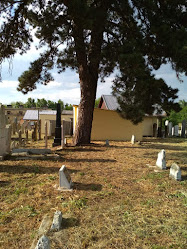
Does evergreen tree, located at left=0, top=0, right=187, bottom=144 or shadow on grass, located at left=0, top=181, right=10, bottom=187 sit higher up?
evergreen tree, located at left=0, top=0, right=187, bottom=144

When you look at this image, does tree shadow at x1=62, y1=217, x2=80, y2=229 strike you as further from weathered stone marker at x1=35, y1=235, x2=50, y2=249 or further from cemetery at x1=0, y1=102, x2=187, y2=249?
weathered stone marker at x1=35, y1=235, x2=50, y2=249

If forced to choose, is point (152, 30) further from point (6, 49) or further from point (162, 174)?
point (6, 49)

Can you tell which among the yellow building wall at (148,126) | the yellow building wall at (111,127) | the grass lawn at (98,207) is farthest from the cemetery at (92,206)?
the yellow building wall at (148,126)

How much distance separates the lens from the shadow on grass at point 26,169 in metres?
5.72

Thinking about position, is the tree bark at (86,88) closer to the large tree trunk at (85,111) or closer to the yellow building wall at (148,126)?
the large tree trunk at (85,111)

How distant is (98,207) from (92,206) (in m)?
0.12

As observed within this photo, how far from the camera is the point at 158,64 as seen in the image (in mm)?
9688

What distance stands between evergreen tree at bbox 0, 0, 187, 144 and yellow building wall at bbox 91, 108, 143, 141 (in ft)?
12.5

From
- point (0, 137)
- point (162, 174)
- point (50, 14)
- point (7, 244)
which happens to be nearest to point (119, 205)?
point (7, 244)

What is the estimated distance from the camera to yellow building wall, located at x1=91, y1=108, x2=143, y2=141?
49.2ft

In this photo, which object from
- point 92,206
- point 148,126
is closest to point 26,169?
point 92,206

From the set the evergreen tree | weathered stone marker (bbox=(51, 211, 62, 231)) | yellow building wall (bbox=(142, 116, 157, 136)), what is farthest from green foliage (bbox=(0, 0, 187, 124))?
yellow building wall (bbox=(142, 116, 157, 136))

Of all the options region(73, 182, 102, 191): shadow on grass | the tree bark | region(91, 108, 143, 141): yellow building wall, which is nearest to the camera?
region(73, 182, 102, 191): shadow on grass

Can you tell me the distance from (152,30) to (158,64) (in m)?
2.41
